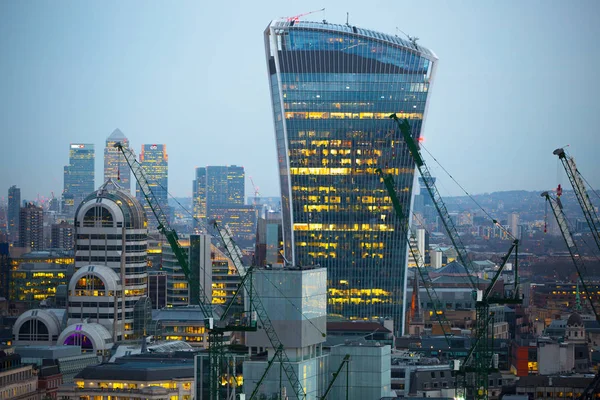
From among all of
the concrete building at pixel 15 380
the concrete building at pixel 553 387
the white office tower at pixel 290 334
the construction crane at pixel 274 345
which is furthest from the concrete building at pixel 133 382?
the concrete building at pixel 553 387

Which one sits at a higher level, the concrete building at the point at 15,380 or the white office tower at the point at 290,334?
the white office tower at the point at 290,334

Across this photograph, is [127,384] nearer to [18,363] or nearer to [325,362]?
[18,363]

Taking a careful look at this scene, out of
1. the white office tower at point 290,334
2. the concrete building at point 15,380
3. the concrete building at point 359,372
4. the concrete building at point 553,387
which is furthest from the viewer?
the concrete building at point 15,380

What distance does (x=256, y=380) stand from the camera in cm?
15288

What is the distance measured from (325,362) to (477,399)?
1461 cm

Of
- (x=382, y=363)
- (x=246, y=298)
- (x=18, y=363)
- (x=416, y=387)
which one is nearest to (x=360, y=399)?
(x=382, y=363)

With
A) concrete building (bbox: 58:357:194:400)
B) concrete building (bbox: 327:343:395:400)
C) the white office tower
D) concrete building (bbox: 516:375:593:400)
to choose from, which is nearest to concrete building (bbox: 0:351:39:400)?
concrete building (bbox: 58:357:194:400)

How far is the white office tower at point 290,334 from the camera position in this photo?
153m

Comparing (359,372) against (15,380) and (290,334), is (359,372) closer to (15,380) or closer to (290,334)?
(290,334)

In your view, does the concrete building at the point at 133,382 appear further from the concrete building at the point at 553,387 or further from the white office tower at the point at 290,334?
the concrete building at the point at 553,387

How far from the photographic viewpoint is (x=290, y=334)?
156 m

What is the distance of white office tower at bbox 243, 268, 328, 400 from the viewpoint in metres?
153

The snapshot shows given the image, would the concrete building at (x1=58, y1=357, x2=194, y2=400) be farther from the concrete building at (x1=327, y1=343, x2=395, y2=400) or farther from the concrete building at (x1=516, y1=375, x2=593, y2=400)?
the concrete building at (x1=516, y1=375, x2=593, y2=400)

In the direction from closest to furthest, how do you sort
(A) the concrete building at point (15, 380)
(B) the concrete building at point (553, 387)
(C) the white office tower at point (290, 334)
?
(C) the white office tower at point (290, 334), (B) the concrete building at point (553, 387), (A) the concrete building at point (15, 380)
